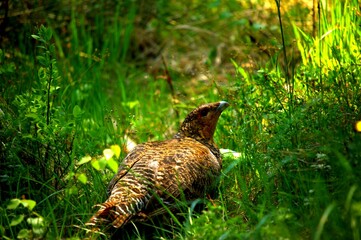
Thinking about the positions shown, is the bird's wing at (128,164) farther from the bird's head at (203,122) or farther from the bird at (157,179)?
the bird's head at (203,122)

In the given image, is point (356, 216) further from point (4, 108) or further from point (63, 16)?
point (63, 16)

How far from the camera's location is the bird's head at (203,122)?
5.98 meters

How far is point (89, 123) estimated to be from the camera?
22.6 feet

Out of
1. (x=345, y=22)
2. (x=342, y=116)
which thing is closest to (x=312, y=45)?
(x=345, y=22)

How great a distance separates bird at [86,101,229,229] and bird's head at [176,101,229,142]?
189 mm

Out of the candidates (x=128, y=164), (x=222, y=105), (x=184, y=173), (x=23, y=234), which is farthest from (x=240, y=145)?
(x=23, y=234)

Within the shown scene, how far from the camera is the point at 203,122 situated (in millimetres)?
6020

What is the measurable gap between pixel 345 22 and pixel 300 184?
2.19 metres

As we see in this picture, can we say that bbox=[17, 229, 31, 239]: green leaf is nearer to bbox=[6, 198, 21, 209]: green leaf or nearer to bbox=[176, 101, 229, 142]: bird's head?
bbox=[6, 198, 21, 209]: green leaf

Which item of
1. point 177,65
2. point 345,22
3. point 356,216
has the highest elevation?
point 345,22

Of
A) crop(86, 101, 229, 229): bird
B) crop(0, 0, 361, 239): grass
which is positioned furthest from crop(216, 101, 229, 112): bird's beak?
crop(86, 101, 229, 229): bird

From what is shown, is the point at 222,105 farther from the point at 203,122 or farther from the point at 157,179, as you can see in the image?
the point at 157,179

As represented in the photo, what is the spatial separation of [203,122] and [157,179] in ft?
4.41

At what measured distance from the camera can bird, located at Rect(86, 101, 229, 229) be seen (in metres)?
4.54
